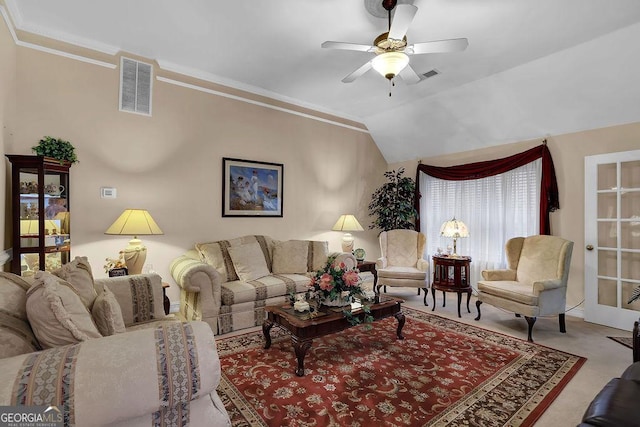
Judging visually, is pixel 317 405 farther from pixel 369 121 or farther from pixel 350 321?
pixel 369 121

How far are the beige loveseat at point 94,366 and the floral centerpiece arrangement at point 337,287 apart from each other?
155 cm

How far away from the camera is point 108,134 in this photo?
3.55 metres

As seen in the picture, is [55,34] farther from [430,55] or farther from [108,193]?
[430,55]

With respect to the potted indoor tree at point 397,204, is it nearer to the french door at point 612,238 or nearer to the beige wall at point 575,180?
the beige wall at point 575,180

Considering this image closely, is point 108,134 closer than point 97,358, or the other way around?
point 97,358

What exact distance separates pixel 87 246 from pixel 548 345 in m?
4.99

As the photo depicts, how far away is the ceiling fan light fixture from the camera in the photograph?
266cm

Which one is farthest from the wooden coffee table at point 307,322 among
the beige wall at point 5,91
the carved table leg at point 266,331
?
the beige wall at point 5,91

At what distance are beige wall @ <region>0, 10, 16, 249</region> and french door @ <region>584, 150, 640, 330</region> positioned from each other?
6.31m

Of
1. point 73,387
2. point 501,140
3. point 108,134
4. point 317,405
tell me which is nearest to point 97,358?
point 73,387

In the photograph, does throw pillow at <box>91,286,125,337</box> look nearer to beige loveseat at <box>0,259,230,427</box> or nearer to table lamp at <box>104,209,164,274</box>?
beige loveseat at <box>0,259,230,427</box>

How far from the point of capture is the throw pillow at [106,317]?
1.68m

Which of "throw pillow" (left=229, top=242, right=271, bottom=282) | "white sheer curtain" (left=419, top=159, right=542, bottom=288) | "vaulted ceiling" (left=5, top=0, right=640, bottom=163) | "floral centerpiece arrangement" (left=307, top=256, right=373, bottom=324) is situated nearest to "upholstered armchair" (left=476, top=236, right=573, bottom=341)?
"white sheer curtain" (left=419, top=159, right=542, bottom=288)

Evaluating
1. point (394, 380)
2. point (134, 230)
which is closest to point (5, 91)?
point (134, 230)
